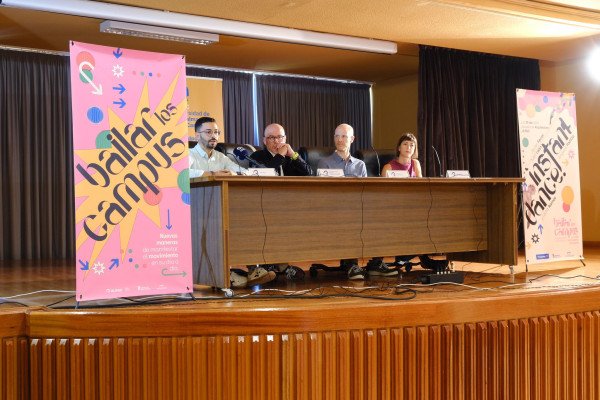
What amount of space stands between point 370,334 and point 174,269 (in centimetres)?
81

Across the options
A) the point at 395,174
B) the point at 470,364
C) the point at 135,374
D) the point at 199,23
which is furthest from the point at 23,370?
the point at 199,23

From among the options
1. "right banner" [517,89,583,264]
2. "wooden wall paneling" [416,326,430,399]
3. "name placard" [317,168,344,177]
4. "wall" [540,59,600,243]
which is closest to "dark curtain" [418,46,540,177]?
"wall" [540,59,600,243]

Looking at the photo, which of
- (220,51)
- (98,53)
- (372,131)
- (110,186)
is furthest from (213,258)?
(372,131)

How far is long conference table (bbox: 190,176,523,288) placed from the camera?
3414mm

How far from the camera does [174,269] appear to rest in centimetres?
282

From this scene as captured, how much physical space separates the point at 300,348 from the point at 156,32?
4.00 m

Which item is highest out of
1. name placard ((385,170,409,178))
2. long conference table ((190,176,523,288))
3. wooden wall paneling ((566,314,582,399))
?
name placard ((385,170,409,178))

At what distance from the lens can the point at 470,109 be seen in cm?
759

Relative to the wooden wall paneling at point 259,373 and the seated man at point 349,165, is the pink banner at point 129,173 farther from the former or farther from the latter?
the seated man at point 349,165

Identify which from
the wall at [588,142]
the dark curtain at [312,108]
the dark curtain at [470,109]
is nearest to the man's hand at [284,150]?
the dark curtain at [470,109]

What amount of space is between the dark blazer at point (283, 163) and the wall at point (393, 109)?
4.38 metres

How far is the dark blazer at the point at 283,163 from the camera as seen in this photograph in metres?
4.20

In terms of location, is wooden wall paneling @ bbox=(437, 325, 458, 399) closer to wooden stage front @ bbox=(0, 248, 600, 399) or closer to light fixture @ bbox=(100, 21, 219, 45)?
wooden stage front @ bbox=(0, 248, 600, 399)

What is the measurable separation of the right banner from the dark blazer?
132 centimetres
